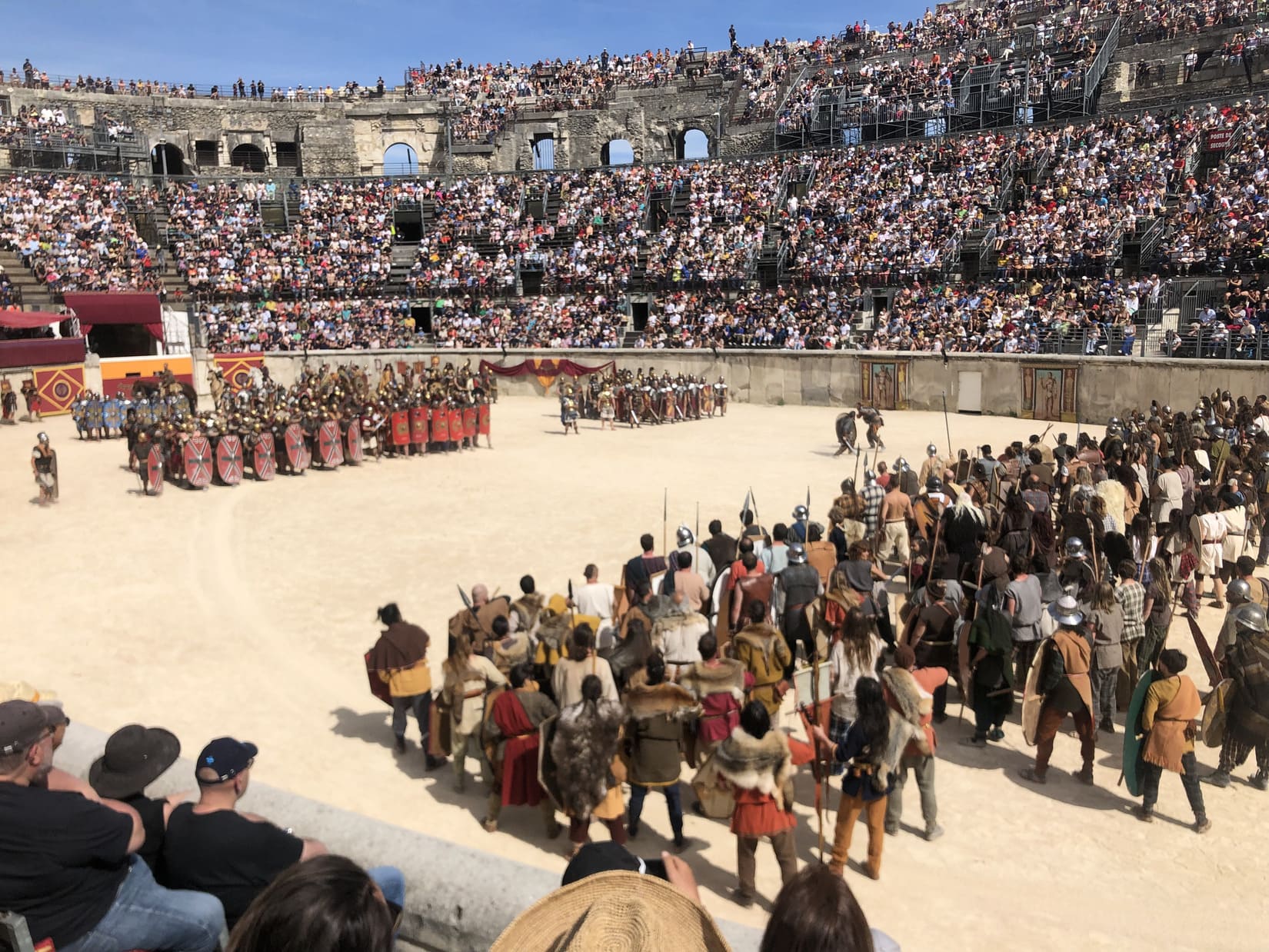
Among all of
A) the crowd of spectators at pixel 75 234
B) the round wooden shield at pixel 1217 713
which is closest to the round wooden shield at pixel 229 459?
the round wooden shield at pixel 1217 713

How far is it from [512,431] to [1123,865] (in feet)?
71.1

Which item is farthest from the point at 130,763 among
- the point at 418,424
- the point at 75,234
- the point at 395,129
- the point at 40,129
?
the point at 395,129

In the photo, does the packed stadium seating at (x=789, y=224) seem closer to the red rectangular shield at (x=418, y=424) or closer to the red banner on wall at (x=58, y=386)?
the red banner on wall at (x=58, y=386)

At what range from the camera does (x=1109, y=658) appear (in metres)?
7.58

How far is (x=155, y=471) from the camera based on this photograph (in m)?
18.0

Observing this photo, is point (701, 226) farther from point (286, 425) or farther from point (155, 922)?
point (155, 922)

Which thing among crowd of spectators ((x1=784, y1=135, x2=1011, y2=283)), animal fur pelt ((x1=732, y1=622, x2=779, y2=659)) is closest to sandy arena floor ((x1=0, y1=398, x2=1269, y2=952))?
animal fur pelt ((x1=732, y1=622, x2=779, y2=659))

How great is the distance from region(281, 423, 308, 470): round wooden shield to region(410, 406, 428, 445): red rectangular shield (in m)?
2.64

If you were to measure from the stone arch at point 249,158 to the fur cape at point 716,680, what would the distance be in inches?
1939

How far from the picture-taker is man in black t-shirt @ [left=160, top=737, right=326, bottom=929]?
3.53 meters

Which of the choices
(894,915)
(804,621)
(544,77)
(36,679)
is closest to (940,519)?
(804,621)

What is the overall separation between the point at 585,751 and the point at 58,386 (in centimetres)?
2954

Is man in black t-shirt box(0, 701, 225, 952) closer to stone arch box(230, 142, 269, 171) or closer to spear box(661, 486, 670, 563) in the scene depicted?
spear box(661, 486, 670, 563)

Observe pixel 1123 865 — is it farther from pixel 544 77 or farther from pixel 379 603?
pixel 544 77
